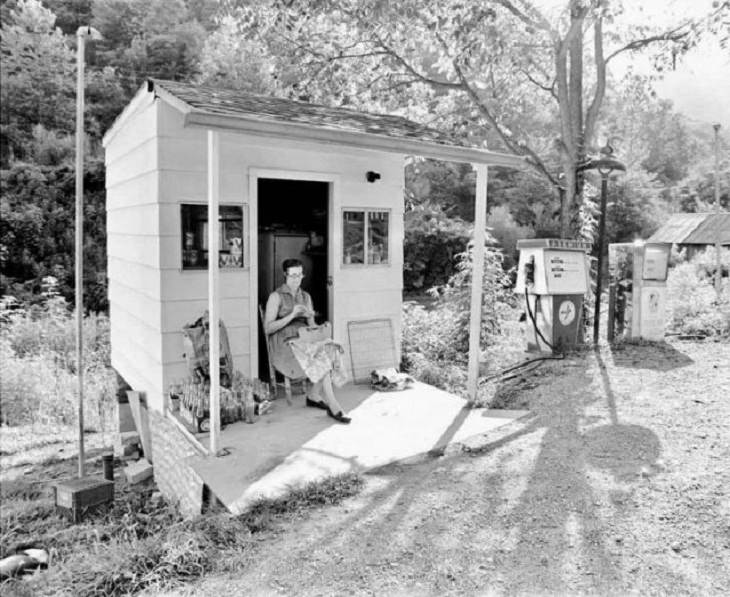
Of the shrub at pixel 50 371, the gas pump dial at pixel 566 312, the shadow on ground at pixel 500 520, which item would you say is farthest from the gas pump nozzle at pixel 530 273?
the shrub at pixel 50 371

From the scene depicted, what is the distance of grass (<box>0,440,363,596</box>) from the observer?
2859mm

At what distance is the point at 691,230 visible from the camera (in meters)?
21.9

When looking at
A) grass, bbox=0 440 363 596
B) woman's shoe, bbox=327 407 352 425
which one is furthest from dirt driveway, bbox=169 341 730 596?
woman's shoe, bbox=327 407 352 425

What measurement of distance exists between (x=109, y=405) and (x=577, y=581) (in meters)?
6.86

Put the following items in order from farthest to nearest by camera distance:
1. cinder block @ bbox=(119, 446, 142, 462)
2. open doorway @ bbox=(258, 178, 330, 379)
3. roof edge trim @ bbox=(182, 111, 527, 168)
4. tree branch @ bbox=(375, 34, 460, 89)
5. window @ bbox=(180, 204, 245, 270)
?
tree branch @ bbox=(375, 34, 460, 89)
open doorway @ bbox=(258, 178, 330, 379)
cinder block @ bbox=(119, 446, 142, 462)
window @ bbox=(180, 204, 245, 270)
roof edge trim @ bbox=(182, 111, 527, 168)

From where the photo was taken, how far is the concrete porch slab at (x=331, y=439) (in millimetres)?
3783

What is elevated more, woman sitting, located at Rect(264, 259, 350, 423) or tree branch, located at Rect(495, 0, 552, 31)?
tree branch, located at Rect(495, 0, 552, 31)

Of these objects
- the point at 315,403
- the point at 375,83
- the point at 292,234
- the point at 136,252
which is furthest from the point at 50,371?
the point at 375,83

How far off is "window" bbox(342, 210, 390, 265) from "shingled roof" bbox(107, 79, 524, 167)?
98 centimetres

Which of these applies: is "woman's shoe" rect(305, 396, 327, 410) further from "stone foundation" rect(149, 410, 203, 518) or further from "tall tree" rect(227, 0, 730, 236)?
"tall tree" rect(227, 0, 730, 236)

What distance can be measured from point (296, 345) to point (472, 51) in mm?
6310

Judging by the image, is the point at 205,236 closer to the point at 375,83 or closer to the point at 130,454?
the point at 130,454

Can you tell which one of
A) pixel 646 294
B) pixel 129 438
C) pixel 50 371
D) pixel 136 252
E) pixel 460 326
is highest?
pixel 136 252

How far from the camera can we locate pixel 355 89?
10805mm
